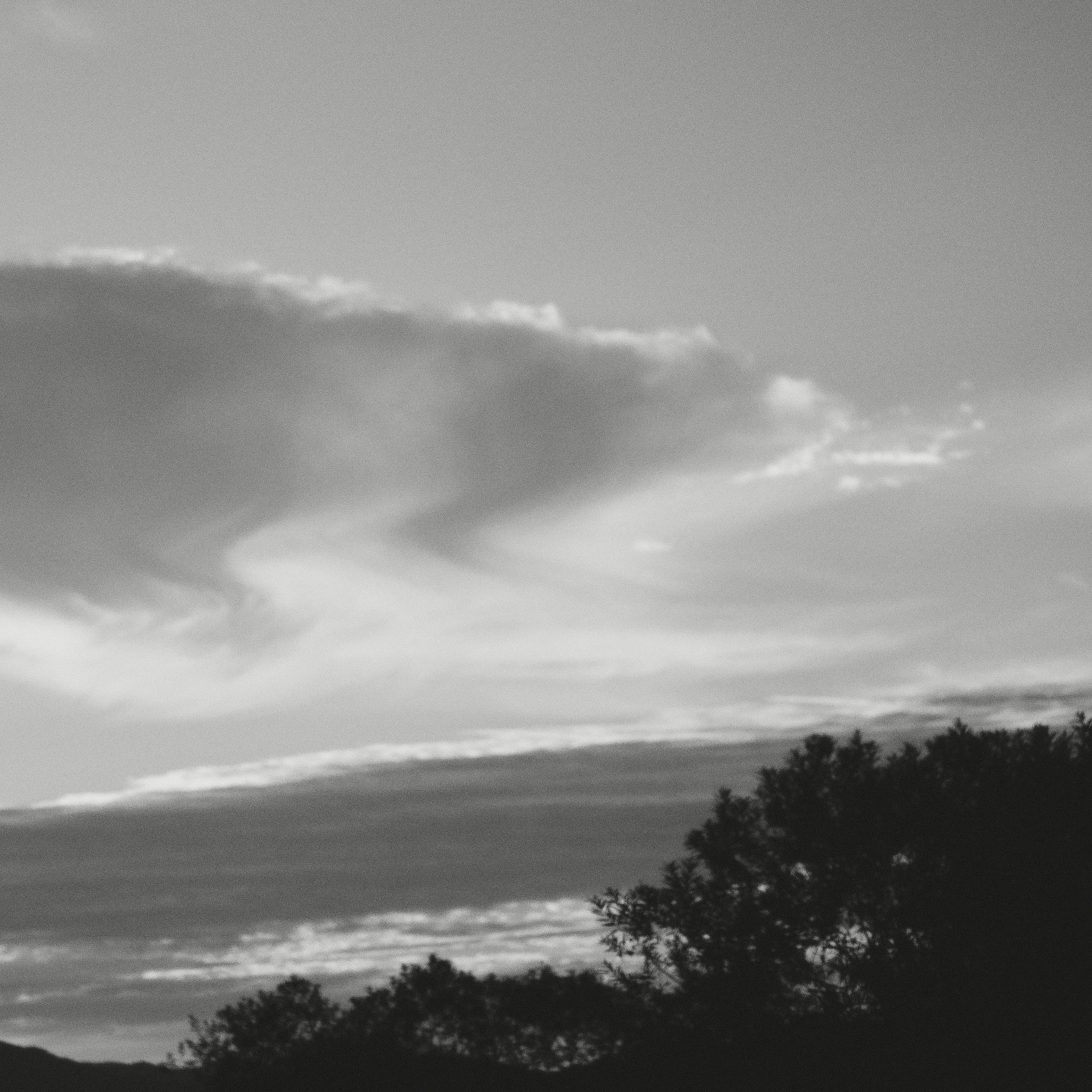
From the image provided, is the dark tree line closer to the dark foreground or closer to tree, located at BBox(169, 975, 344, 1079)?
the dark foreground

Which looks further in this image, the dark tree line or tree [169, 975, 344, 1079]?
tree [169, 975, 344, 1079]

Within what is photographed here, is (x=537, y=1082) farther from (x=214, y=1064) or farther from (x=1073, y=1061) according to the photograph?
(x=1073, y=1061)

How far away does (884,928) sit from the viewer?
4247cm

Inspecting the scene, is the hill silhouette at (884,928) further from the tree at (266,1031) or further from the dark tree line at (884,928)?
the tree at (266,1031)

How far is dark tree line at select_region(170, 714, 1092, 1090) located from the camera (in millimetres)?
39156

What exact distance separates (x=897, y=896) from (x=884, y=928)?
36.1 inches

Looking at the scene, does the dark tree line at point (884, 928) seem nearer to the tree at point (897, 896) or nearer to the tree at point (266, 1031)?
the tree at point (897, 896)

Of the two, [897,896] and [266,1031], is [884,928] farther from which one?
[266,1031]

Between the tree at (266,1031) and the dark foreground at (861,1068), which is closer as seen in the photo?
the dark foreground at (861,1068)

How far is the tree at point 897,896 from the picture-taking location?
129ft

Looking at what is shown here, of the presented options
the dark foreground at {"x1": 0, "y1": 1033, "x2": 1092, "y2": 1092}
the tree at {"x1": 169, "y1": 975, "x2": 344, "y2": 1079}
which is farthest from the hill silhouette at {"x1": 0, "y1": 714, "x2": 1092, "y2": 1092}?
the tree at {"x1": 169, "y1": 975, "x2": 344, "y2": 1079}

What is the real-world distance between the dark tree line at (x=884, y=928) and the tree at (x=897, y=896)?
5 centimetres

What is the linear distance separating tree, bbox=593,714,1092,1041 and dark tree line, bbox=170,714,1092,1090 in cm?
5

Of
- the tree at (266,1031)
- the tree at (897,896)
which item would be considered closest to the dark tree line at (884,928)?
the tree at (897,896)
